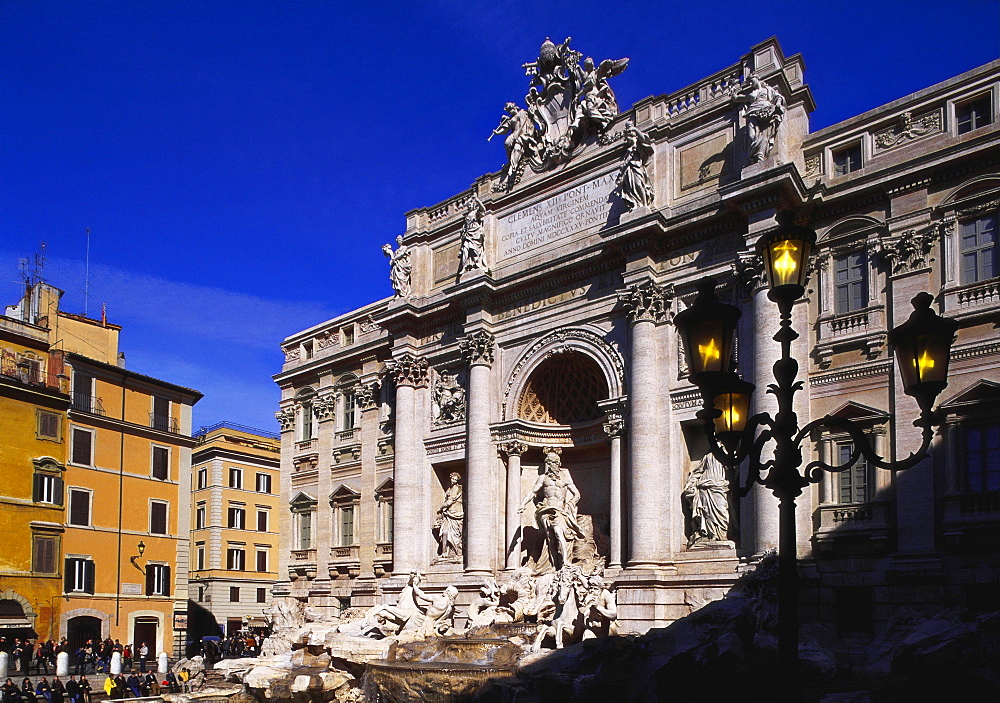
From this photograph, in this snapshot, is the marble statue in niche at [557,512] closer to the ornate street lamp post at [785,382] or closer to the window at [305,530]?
the window at [305,530]

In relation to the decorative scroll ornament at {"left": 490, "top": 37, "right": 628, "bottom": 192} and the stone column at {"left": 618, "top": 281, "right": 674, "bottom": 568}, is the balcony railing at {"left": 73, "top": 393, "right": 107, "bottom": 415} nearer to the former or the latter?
the decorative scroll ornament at {"left": 490, "top": 37, "right": 628, "bottom": 192}

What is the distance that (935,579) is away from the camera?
1734cm

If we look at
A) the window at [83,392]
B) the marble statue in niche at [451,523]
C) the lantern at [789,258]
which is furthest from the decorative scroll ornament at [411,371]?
the lantern at [789,258]

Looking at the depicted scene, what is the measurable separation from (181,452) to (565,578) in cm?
2372

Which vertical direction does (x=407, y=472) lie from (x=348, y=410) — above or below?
below

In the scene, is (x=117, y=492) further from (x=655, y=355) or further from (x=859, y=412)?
(x=859, y=412)

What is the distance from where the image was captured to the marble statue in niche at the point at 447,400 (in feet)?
90.6

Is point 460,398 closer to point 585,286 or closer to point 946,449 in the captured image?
point 585,286

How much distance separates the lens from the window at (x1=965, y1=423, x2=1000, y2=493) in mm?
17281

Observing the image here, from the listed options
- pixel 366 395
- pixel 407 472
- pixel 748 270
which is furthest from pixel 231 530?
pixel 748 270

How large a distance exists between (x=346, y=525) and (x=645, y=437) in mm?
13282

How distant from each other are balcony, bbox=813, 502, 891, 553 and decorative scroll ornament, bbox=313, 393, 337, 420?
61.3ft

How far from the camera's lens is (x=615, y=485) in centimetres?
2278

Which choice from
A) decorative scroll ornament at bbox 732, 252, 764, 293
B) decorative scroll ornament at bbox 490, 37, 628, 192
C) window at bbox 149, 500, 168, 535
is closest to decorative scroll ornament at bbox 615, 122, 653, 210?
decorative scroll ornament at bbox 490, 37, 628, 192
